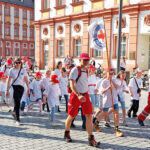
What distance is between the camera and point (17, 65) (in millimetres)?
7297

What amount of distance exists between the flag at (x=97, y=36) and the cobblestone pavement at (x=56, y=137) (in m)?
2.12

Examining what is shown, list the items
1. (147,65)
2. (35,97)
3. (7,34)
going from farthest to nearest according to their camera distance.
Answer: (7,34)
(147,65)
(35,97)

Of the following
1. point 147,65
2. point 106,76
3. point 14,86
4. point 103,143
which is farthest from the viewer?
point 147,65

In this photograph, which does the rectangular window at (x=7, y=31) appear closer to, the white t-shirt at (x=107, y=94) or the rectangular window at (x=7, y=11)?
the rectangular window at (x=7, y=11)

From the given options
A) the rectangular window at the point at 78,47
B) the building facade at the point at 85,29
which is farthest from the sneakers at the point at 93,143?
the rectangular window at the point at 78,47

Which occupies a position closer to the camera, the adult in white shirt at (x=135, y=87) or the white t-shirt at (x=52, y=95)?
the white t-shirt at (x=52, y=95)

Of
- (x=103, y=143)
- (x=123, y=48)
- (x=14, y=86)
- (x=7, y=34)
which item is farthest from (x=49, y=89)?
(x=7, y=34)

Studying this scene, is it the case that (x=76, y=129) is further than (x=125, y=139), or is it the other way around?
(x=76, y=129)

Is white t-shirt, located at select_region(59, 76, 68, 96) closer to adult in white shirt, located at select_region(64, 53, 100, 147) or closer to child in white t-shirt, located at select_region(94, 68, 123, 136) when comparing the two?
child in white t-shirt, located at select_region(94, 68, 123, 136)

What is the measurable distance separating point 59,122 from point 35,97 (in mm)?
1513

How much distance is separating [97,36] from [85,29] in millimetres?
18237

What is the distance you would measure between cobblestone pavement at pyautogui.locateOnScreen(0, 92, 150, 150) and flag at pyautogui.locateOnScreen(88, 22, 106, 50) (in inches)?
83.5

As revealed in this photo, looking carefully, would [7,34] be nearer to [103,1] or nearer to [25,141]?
[103,1]

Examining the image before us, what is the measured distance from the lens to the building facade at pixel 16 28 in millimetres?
52344
